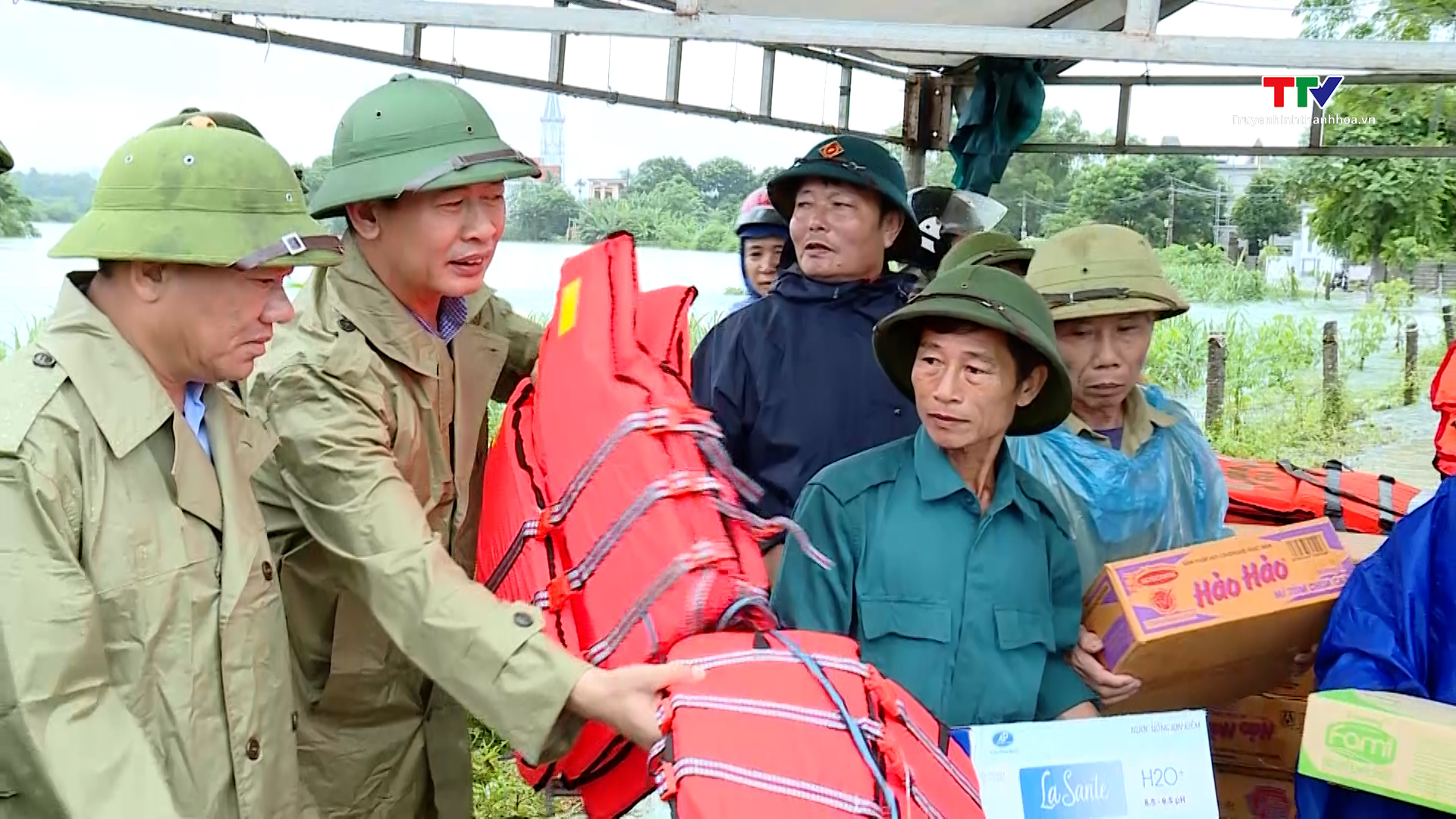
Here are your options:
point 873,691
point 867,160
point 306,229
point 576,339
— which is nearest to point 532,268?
point 867,160

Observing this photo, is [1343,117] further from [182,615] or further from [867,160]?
[182,615]

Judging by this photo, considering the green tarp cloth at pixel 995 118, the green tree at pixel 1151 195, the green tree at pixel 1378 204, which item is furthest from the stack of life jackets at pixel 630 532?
the green tree at pixel 1378 204


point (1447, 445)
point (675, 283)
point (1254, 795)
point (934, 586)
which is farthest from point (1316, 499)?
point (675, 283)

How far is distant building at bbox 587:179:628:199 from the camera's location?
5.02 meters

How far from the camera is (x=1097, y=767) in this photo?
171cm

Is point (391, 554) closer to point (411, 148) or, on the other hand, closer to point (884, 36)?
point (411, 148)

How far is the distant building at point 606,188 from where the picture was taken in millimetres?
5016

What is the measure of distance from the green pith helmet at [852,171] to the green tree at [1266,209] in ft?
15.5

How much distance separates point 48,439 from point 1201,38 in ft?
6.67

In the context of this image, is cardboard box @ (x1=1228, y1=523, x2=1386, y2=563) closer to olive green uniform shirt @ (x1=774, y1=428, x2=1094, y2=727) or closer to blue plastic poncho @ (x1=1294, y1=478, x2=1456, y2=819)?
blue plastic poncho @ (x1=1294, y1=478, x2=1456, y2=819)

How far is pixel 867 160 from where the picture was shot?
2.75 meters

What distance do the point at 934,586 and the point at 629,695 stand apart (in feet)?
2.29

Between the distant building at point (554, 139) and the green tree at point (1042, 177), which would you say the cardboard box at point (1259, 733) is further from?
the distant building at point (554, 139)

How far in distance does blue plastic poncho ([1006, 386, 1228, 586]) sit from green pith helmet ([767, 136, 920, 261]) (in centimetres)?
67
